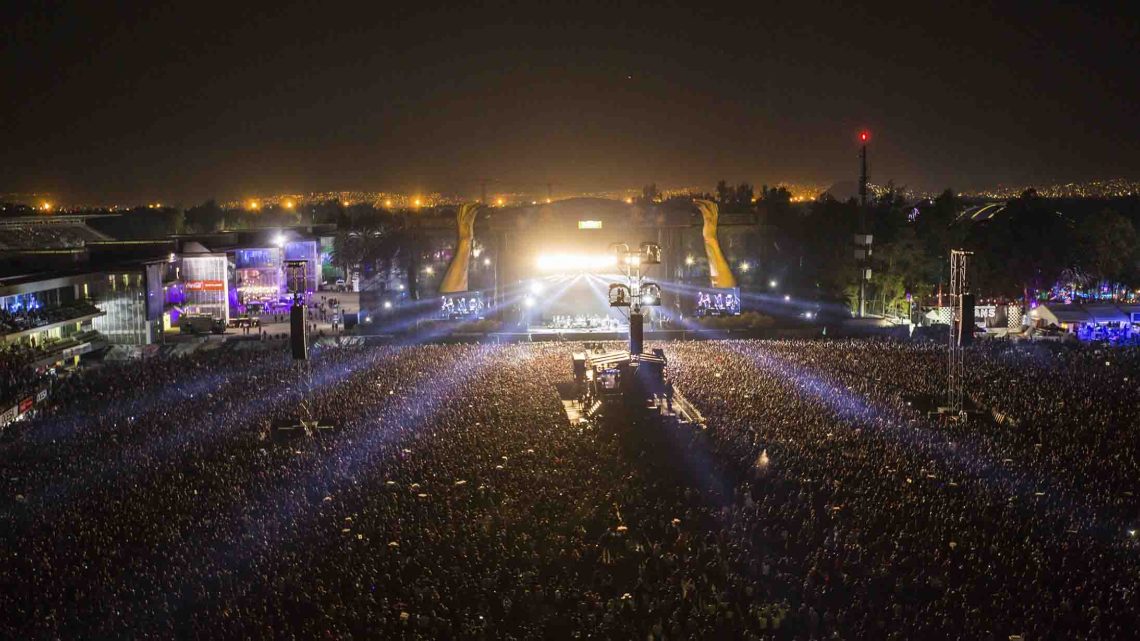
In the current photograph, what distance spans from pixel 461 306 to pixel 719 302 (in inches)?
377

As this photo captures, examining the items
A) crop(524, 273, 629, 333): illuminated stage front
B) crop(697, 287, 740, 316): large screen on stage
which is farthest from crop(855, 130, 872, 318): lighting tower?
crop(524, 273, 629, 333): illuminated stage front

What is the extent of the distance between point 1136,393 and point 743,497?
10.5 metres

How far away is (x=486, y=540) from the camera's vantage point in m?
10.9

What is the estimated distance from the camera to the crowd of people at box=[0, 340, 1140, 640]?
9.24 metres

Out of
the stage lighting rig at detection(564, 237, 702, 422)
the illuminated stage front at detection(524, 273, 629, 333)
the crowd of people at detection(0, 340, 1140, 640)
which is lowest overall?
the crowd of people at detection(0, 340, 1140, 640)

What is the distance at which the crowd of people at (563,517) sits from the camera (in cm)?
924

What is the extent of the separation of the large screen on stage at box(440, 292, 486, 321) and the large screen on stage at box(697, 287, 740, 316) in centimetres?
830

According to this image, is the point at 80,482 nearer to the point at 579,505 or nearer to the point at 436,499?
the point at 436,499

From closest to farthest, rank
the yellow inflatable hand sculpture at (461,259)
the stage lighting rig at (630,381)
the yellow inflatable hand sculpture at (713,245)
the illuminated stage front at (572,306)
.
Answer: the stage lighting rig at (630,381) < the illuminated stage front at (572,306) < the yellow inflatable hand sculpture at (461,259) < the yellow inflatable hand sculpture at (713,245)

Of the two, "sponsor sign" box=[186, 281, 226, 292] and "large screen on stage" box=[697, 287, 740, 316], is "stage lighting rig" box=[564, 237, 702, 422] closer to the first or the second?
"large screen on stage" box=[697, 287, 740, 316]

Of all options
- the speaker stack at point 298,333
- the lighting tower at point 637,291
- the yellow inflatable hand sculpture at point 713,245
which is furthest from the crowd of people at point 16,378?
the yellow inflatable hand sculpture at point 713,245

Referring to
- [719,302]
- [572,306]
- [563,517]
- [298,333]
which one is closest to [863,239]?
[719,302]

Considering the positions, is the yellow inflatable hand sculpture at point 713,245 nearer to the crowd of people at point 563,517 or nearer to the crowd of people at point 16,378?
the crowd of people at point 563,517

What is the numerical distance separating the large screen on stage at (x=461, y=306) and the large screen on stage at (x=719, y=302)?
830cm
